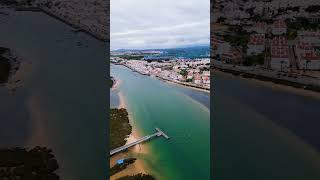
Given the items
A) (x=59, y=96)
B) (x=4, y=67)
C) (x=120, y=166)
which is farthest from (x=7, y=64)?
(x=120, y=166)

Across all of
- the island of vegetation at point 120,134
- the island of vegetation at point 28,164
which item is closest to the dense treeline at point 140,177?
the island of vegetation at point 120,134

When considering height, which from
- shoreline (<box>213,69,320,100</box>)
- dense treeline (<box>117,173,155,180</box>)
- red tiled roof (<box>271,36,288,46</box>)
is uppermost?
red tiled roof (<box>271,36,288,46</box>)

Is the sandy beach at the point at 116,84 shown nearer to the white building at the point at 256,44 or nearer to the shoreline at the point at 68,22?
the shoreline at the point at 68,22

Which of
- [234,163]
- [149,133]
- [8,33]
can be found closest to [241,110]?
[234,163]

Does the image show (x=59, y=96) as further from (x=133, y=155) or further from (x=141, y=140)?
(x=141, y=140)

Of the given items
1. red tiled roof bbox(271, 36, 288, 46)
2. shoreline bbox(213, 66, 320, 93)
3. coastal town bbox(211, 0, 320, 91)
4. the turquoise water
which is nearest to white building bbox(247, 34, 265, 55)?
coastal town bbox(211, 0, 320, 91)

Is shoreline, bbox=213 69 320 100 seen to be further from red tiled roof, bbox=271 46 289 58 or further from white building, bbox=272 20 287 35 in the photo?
white building, bbox=272 20 287 35

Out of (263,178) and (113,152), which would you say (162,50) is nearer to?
(113,152)
